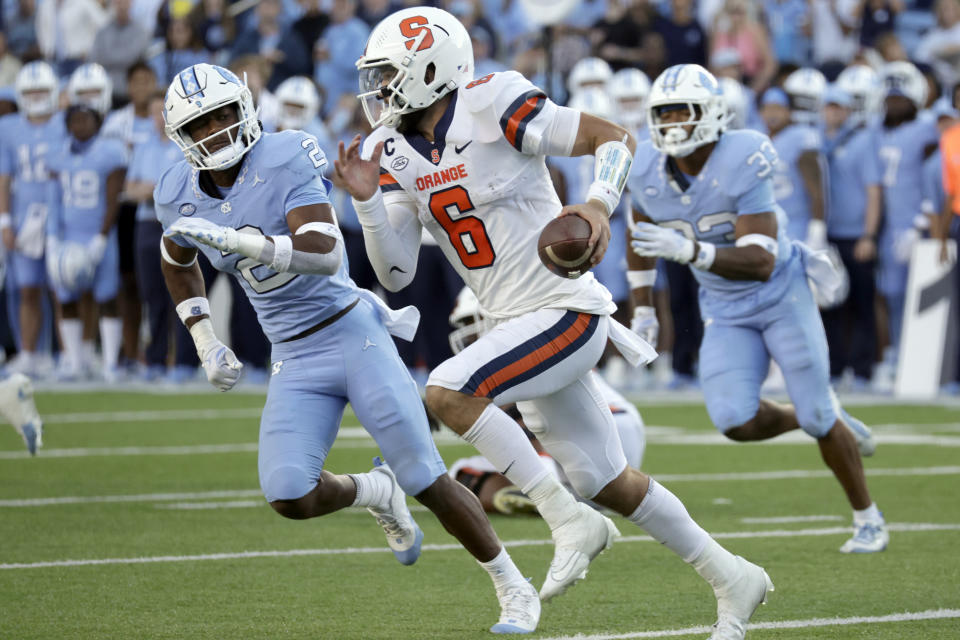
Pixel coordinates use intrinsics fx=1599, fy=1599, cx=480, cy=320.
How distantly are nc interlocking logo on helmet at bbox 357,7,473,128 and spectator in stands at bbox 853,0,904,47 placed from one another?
9.21m

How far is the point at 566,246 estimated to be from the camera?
4012mm

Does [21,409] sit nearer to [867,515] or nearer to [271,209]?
[271,209]

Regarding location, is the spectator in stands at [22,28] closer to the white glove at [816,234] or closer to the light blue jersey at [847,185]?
the light blue jersey at [847,185]

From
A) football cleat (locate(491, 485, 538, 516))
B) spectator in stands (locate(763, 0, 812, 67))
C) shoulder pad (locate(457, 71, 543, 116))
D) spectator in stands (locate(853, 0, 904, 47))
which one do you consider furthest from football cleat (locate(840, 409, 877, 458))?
spectator in stands (locate(763, 0, 812, 67))

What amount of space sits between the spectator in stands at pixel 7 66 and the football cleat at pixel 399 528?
9.41 m

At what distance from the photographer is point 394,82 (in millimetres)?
4465

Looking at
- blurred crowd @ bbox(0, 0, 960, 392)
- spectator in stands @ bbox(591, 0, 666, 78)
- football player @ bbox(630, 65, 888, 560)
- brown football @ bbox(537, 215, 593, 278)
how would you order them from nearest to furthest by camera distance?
brown football @ bbox(537, 215, 593, 278), football player @ bbox(630, 65, 888, 560), blurred crowd @ bbox(0, 0, 960, 392), spectator in stands @ bbox(591, 0, 666, 78)

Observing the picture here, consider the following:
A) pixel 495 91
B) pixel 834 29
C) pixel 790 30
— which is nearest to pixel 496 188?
pixel 495 91

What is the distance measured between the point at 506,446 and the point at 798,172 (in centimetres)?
707

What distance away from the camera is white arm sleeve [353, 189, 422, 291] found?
4.45 metres

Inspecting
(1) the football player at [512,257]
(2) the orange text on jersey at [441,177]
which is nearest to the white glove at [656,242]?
(1) the football player at [512,257]

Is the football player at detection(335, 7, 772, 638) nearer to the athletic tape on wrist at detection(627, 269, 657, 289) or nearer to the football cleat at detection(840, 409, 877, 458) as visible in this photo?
the athletic tape on wrist at detection(627, 269, 657, 289)

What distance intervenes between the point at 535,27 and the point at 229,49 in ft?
8.95

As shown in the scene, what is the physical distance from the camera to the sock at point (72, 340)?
38.6 feet
